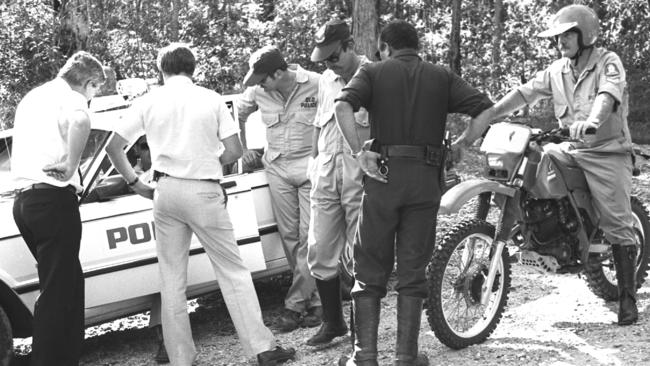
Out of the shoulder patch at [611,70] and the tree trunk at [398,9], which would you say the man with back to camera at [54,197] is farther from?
the tree trunk at [398,9]

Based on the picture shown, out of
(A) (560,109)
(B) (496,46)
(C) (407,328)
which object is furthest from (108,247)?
(B) (496,46)

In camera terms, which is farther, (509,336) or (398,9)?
(398,9)

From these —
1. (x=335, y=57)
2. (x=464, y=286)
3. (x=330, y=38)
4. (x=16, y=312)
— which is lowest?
(x=16, y=312)

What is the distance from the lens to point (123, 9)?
15711mm

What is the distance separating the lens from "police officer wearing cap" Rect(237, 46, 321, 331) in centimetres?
627

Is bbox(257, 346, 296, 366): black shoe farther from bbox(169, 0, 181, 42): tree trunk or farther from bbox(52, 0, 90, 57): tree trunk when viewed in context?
bbox(169, 0, 181, 42): tree trunk

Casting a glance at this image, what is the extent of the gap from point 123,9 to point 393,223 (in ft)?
39.6

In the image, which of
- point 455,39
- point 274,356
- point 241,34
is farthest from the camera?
point 455,39

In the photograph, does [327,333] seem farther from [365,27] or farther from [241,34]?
[241,34]

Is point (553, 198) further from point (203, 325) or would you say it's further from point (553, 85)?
point (203, 325)

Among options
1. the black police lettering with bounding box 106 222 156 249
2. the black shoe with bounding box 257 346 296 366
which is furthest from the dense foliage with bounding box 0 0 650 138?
the black shoe with bounding box 257 346 296 366

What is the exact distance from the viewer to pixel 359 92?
4.67 meters

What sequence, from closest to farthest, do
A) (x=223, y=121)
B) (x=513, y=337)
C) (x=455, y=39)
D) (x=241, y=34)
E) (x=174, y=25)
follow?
1. (x=223, y=121)
2. (x=513, y=337)
3. (x=174, y=25)
4. (x=241, y=34)
5. (x=455, y=39)

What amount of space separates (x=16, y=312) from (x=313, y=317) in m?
1.98
